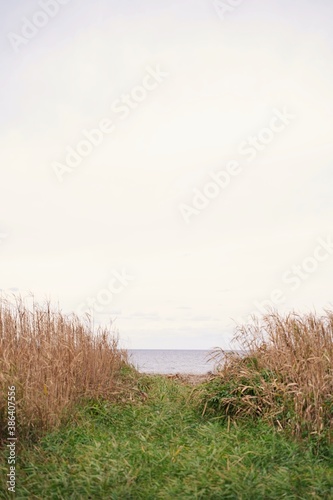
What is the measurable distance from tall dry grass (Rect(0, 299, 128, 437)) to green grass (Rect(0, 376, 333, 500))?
0.29 m

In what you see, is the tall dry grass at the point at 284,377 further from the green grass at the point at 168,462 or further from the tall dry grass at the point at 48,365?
the tall dry grass at the point at 48,365

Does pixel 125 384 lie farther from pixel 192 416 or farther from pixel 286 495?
pixel 286 495

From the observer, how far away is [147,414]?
6.30 m

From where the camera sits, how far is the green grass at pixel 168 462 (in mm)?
3838

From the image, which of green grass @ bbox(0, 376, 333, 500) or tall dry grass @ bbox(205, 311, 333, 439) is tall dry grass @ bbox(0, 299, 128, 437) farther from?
tall dry grass @ bbox(205, 311, 333, 439)

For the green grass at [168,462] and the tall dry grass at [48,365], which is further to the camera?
the tall dry grass at [48,365]

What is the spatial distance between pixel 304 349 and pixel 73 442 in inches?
103

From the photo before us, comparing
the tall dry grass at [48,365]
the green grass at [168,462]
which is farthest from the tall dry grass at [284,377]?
the tall dry grass at [48,365]

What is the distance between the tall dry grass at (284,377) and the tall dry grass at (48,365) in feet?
5.04

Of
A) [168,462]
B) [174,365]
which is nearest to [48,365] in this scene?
[168,462]

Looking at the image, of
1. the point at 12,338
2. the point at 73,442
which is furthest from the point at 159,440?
the point at 12,338

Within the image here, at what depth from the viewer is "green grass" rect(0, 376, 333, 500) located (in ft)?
12.6

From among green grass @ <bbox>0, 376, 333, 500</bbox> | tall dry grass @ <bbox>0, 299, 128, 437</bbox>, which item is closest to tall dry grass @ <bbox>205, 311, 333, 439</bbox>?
green grass @ <bbox>0, 376, 333, 500</bbox>

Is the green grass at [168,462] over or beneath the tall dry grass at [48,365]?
beneath
